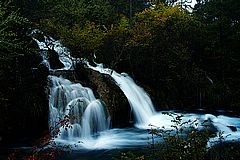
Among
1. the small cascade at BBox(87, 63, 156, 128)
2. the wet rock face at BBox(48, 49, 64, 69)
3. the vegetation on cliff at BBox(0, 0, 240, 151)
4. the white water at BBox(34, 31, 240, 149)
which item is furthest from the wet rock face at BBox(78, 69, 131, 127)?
the vegetation on cliff at BBox(0, 0, 240, 151)

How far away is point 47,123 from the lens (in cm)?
1101

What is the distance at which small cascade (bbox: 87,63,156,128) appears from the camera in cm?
1340

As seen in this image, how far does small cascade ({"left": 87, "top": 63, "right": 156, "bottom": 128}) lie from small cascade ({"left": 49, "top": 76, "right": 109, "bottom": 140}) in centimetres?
193

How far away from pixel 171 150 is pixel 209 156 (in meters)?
0.79

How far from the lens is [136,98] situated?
14.4 meters

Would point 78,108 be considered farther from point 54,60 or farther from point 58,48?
point 58,48

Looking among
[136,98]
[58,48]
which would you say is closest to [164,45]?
[136,98]

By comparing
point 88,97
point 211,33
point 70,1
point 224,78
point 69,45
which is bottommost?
point 88,97

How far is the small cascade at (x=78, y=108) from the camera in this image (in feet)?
36.0

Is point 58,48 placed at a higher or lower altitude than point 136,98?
higher

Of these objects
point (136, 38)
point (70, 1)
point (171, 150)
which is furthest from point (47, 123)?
point (70, 1)

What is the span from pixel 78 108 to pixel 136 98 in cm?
370

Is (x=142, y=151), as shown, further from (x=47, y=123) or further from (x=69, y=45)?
(x=69, y=45)

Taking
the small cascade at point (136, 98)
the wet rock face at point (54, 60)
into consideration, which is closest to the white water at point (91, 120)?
the small cascade at point (136, 98)
